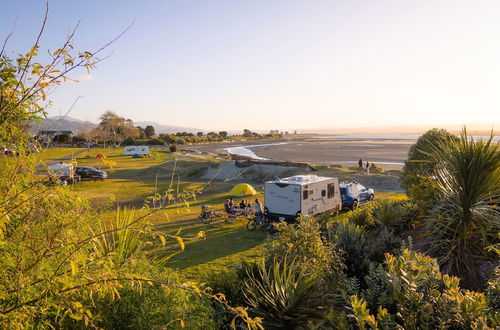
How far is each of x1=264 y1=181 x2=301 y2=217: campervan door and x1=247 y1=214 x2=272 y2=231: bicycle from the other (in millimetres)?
466

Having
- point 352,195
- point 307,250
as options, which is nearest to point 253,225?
point 352,195

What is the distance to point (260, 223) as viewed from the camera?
1520 cm

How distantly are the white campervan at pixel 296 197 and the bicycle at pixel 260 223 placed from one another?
0.34 m

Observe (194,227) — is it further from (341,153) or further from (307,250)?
(341,153)

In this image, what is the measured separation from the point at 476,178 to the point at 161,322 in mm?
6469

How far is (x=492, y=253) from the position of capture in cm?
716

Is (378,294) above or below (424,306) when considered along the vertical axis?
below

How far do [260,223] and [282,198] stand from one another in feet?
4.99

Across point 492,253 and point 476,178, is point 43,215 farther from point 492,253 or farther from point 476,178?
point 492,253

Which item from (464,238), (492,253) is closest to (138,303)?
(464,238)

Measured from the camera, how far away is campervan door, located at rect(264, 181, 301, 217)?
47.8ft

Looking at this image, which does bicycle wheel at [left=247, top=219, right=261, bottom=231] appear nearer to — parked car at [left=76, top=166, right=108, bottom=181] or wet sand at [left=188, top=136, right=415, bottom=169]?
parked car at [left=76, top=166, right=108, bottom=181]

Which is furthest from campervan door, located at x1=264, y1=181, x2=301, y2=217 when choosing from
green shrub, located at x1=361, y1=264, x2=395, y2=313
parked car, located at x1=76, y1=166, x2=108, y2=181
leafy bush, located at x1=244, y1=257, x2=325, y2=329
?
parked car, located at x1=76, y1=166, x2=108, y2=181

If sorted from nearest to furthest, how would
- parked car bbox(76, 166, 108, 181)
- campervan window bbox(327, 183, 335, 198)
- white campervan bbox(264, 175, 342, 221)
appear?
1. white campervan bbox(264, 175, 342, 221)
2. campervan window bbox(327, 183, 335, 198)
3. parked car bbox(76, 166, 108, 181)
